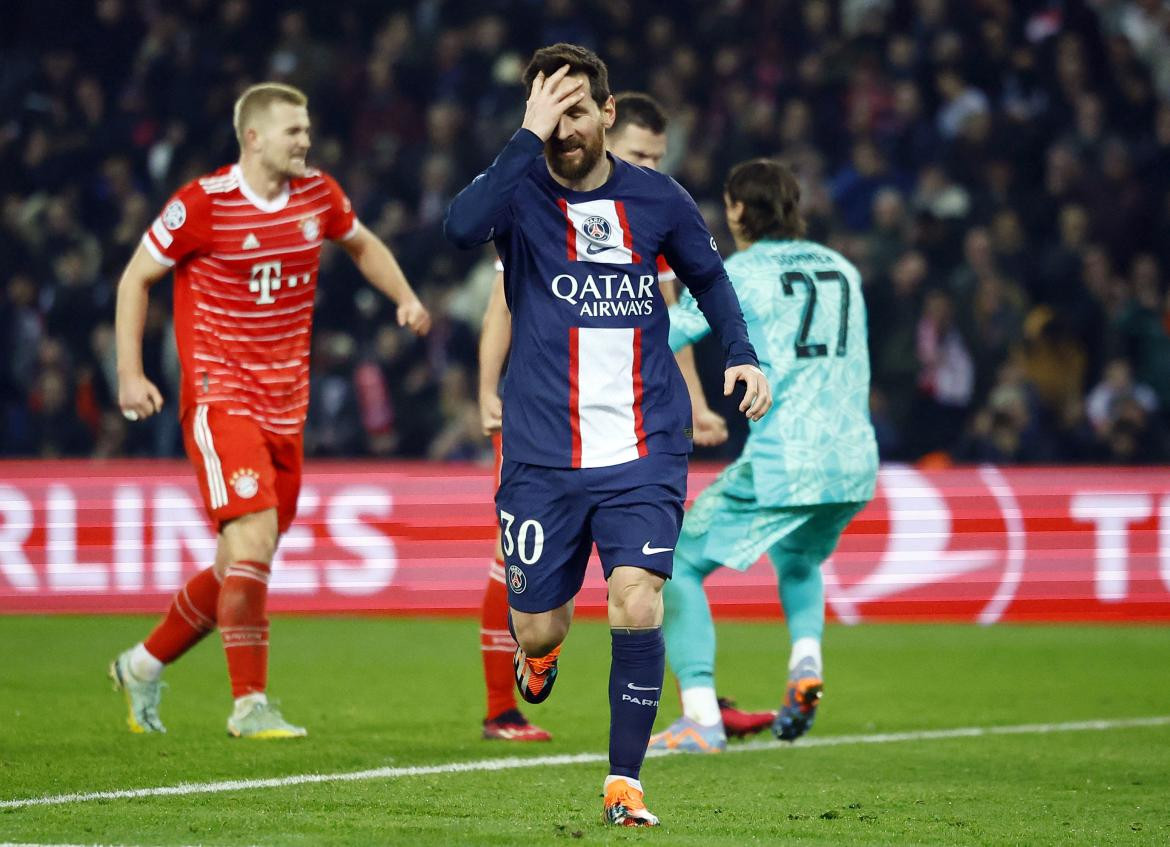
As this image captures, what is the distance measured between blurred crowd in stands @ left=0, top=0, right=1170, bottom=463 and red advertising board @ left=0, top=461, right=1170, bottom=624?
1.78 metres

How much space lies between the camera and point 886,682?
881cm

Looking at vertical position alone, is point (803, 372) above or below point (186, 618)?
above

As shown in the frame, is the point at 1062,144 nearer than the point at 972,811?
No

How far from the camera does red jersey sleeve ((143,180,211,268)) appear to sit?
6.61 m

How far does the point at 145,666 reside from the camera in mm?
6867

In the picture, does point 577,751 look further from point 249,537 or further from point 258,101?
point 258,101

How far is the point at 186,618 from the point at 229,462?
28.3 inches

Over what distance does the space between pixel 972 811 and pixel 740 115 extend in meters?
10.5

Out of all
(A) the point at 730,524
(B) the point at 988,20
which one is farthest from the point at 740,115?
(A) the point at 730,524

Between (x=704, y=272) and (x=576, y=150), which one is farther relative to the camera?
(x=704, y=272)

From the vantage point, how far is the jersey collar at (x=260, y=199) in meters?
6.77

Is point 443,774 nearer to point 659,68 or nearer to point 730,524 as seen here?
point 730,524

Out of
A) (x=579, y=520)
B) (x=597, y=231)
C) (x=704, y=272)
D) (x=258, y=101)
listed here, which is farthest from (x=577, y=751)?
(x=258, y=101)

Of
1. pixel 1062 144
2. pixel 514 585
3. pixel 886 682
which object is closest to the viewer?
pixel 514 585
